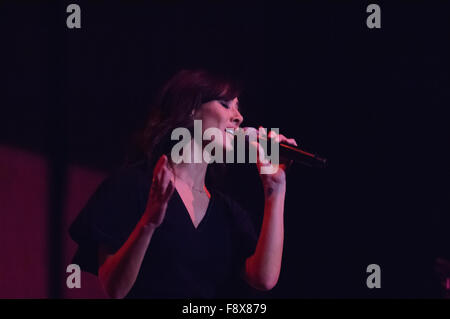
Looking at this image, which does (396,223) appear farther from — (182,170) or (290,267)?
(182,170)

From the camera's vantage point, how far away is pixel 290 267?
6.12ft

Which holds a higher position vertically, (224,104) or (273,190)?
(224,104)

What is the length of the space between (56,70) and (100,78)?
0.18 m

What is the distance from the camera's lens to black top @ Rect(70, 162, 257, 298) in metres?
1.24

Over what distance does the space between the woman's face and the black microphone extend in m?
0.04

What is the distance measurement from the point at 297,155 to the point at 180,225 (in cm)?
41

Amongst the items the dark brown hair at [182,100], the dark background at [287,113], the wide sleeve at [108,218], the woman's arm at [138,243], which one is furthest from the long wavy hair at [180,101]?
the dark background at [287,113]

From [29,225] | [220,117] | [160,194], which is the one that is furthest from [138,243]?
[29,225]

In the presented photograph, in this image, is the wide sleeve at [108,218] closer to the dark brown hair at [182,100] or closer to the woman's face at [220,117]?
the dark brown hair at [182,100]

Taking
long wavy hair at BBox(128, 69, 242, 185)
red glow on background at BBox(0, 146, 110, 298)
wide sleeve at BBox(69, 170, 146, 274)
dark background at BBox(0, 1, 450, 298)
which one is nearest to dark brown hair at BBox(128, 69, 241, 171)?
long wavy hair at BBox(128, 69, 242, 185)

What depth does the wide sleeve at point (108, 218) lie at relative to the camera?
123cm

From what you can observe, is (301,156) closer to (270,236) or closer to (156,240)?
(270,236)

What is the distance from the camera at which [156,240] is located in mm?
1269

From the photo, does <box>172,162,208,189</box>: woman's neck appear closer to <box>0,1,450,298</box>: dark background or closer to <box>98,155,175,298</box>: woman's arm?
<box>98,155,175,298</box>: woman's arm
